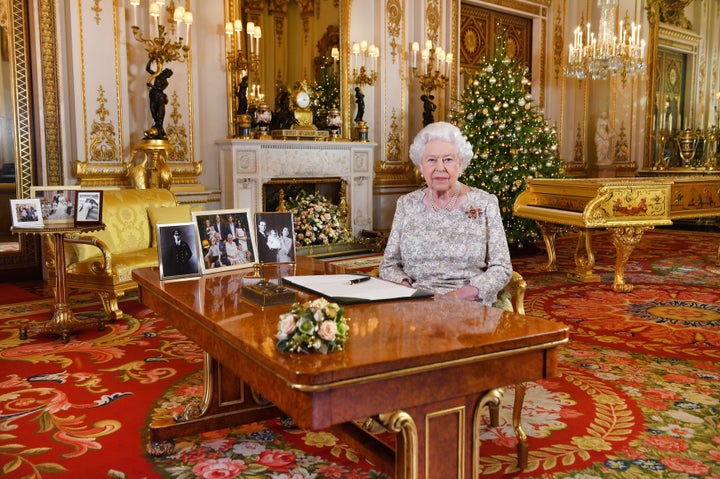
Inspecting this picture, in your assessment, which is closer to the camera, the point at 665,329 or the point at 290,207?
the point at 665,329

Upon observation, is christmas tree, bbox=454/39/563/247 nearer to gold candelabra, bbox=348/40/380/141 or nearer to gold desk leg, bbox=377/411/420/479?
gold candelabra, bbox=348/40/380/141

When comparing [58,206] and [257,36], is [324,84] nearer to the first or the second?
[257,36]

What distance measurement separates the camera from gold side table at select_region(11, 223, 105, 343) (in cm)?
427

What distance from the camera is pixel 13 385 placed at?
345cm

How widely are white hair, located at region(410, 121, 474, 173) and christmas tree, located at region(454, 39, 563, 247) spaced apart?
5.03 m

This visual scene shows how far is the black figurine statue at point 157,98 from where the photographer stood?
6324mm

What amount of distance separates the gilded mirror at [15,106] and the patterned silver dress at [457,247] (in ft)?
16.9

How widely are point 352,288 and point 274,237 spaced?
26.5 inches

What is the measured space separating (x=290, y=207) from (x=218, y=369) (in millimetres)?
5457

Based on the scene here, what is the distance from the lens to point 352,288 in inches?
85.8

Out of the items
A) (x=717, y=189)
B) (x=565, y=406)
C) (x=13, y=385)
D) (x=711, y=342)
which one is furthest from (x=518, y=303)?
(x=717, y=189)

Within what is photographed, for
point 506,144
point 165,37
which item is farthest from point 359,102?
point 165,37

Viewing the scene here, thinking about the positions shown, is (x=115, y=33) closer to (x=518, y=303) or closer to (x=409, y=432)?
(x=518, y=303)

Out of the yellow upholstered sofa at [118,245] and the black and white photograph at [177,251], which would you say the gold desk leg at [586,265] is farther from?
the black and white photograph at [177,251]
